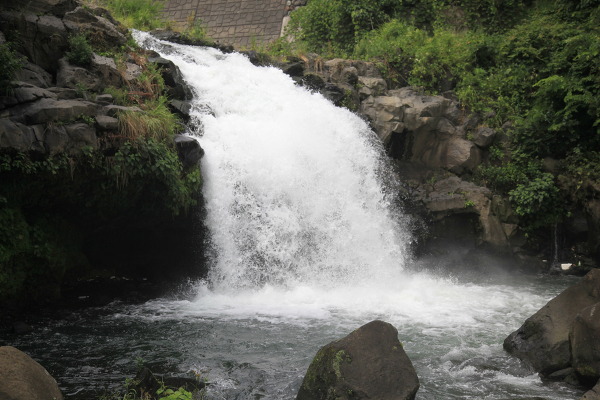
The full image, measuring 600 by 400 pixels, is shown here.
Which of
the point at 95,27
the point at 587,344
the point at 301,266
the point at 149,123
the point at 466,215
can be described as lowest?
the point at 301,266

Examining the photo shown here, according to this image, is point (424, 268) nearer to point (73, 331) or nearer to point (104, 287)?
point (104, 287)

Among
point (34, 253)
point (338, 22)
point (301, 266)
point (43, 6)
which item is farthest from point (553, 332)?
point (338, 22)

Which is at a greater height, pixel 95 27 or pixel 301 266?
pixel 95 27

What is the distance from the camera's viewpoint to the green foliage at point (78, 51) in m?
10.6

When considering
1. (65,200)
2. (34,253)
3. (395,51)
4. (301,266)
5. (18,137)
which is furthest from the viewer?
(395,51)

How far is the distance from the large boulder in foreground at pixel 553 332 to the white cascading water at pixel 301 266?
0.29 meters

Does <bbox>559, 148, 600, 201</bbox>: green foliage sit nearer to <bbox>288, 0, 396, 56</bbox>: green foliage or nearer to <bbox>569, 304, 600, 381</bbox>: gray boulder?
<bbox>569, 304, 600, 381</bbox>: gray boulder

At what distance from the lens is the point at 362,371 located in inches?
235

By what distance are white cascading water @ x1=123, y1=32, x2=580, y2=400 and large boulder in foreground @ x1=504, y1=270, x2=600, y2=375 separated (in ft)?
0.94

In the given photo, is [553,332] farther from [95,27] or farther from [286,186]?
[95,27]

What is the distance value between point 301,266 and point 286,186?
1752 mm

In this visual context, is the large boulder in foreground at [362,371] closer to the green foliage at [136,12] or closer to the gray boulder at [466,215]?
the gray boulder at [466,215]

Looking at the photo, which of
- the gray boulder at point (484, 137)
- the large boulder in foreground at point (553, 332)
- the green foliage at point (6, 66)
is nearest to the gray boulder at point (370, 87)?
the gray boulder at point (484, 137)

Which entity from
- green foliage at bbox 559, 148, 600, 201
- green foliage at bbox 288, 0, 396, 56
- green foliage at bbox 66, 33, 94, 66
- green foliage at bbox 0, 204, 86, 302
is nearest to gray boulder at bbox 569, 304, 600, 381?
green foliage at bbox 559, 148, 600, 201
